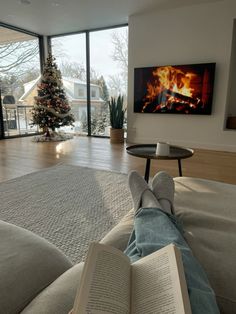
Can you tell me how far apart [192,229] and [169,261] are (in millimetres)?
409

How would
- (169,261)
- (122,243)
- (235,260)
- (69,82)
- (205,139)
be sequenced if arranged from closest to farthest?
(169,261)
(235,260)
(122,243)
(205,139)
(69,82)

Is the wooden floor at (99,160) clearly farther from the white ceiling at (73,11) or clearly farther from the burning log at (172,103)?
the white ceiling at (73,11)

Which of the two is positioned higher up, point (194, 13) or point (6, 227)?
point (194, 13)

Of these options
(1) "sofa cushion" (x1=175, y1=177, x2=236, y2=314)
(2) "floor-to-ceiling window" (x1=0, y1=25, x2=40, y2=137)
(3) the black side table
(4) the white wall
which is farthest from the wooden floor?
(1) "sofa cushion" (x1=175, y1=177, x2=236, y2=314)

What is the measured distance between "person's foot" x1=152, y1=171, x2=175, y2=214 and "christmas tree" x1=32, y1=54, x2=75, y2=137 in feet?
15.7

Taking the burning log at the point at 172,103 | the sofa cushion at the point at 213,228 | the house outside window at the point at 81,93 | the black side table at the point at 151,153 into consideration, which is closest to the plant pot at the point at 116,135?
the burning log at the point at 172,103

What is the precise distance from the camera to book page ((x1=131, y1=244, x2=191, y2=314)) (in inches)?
16.6

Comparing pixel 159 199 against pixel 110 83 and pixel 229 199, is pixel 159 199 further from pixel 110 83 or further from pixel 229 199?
pixel 110 83

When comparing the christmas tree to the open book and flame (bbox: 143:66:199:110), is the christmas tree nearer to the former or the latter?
flame (bbox: 143:66:199:110)

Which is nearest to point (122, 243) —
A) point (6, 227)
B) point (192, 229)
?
point (192, 229)

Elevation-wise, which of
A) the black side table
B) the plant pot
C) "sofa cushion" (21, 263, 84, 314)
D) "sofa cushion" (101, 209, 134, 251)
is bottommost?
the plant pot

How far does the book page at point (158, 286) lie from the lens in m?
0.42

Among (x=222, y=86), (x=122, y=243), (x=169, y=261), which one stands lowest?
(x=122, y=243)

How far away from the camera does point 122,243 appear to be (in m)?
0.82
